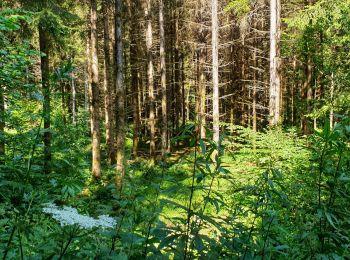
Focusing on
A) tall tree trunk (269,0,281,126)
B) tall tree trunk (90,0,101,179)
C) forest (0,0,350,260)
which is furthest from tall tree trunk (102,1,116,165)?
tall tree trunk (269,0,281,126)

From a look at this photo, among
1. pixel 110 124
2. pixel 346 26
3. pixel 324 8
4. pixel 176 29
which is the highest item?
pixel 176 29

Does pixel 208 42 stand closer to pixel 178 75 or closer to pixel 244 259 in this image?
pixel 178 75

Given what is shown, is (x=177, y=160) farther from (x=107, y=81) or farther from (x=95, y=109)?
(x=107, y=81)

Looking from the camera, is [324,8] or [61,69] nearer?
[61,69]

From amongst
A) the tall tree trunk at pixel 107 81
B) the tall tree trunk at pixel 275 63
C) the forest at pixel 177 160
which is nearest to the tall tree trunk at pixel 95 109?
the forest at pixel 177 160

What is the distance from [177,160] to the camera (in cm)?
254

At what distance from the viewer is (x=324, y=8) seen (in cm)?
1258

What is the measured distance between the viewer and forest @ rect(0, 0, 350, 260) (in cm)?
213

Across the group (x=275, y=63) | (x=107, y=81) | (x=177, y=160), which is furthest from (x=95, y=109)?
(x=177, y=160)

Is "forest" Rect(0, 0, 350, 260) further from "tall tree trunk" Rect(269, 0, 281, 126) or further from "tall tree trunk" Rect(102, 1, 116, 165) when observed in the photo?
"tall tree trunk" Rect(102, 1, 116, 165)

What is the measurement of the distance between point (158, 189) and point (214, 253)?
24.3 inches

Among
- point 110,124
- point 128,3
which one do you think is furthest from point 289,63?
point 110,124

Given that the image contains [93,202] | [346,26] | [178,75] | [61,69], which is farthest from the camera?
[178,75]

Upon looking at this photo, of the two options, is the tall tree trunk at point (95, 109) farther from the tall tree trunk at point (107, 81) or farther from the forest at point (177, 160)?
the tall tree trunk at point (107, 81)
